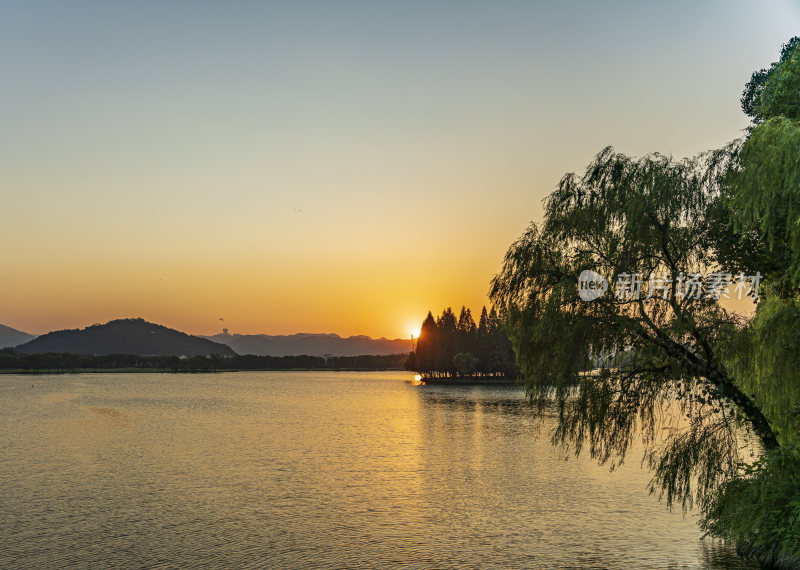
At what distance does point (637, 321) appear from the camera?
22328 millimetres

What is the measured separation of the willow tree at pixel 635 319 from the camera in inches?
869

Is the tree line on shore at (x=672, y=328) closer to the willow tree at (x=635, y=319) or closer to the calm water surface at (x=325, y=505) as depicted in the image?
the willow tree at (x=635, y=319)

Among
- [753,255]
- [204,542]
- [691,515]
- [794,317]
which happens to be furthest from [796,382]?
[204,542]

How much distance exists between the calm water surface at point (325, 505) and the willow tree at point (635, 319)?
14.5 ft

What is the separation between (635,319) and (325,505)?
1875cm

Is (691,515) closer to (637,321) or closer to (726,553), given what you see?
(726,553)

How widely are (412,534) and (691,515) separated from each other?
1226 cm

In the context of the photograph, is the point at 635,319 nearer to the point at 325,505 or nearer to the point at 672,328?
the point at 672,328

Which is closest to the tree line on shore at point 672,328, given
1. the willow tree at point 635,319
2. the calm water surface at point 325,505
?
the willow tree at point 635,319

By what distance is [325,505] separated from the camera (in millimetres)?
33469

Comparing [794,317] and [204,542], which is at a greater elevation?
[794,317]

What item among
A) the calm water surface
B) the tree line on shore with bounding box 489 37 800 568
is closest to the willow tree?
the tree line on shore with bounding box 489 37 800 568

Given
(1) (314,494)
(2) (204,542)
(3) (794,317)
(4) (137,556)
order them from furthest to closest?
(1) (314,494)
(2) (204,542)
(4) (137,556)
(3) (794,317)

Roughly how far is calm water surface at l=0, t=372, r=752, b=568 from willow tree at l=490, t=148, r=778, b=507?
4.42m
